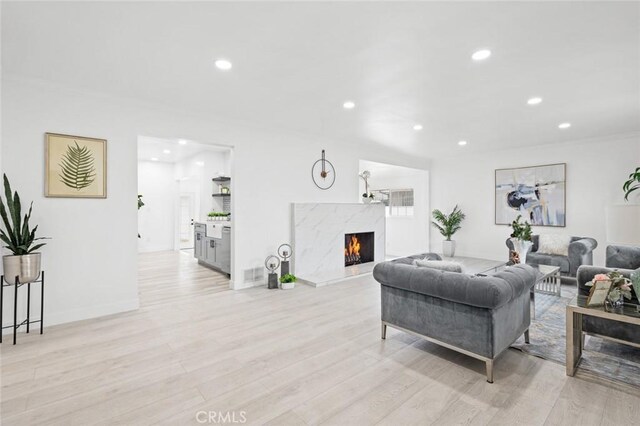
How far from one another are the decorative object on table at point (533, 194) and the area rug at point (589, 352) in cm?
351

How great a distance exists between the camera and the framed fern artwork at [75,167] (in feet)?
10.5

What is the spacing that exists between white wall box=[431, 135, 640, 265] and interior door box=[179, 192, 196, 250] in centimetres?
716

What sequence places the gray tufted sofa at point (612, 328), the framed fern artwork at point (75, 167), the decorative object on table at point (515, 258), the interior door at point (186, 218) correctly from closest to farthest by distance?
1. the gray tufted sofa at point (612, 328)
2. the framed fern artwork at point (75, 167)
3. the decorative object on table at point (515, 258)
4. the interior door at point (186, 218)

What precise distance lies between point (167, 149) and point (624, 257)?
342 inches

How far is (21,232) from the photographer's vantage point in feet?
9.77

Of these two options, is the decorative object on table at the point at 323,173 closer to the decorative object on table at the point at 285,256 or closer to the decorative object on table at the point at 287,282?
the decorative object on table at the point at 285,256

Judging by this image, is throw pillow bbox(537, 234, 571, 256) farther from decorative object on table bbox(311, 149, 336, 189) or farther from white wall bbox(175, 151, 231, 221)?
white wall bbox(175, 151, 231, 221)

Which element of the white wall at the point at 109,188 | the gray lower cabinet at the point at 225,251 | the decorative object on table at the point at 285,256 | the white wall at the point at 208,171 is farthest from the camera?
the white wall at the point at 208,171

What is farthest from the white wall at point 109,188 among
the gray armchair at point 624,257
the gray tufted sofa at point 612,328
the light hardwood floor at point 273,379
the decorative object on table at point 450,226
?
the gray armchair at point 624,257

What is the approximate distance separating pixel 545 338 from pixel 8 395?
14.1 feet

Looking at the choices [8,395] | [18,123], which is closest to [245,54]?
[18,123]

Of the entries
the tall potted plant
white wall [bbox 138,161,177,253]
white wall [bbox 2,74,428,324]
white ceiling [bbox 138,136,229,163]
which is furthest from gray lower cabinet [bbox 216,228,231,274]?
white wall [bbox 138,161,177,253]

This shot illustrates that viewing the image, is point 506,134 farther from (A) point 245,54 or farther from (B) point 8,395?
(B) point 8,395

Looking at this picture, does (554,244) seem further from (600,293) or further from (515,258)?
(600,293)
